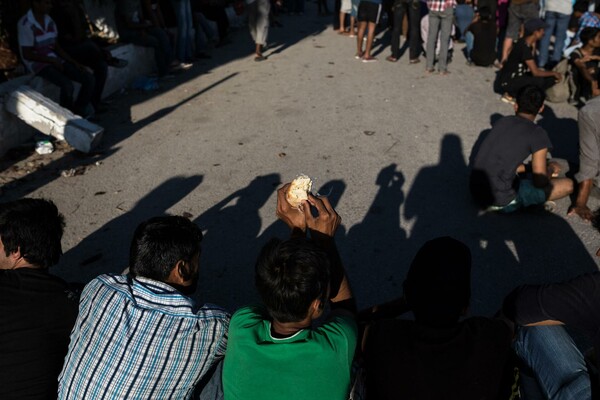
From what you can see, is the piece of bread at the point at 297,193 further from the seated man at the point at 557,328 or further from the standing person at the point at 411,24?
the standing person at the point at 411,24

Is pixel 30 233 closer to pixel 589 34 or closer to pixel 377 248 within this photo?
pixel 377 248

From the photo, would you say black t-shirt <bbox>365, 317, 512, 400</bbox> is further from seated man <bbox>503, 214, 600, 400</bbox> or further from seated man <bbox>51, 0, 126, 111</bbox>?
seated man <bbox>51, 0, 126, 111</bbox>

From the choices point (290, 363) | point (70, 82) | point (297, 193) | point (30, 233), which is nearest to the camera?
point (290, 363)

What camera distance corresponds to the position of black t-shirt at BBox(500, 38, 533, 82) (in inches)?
311

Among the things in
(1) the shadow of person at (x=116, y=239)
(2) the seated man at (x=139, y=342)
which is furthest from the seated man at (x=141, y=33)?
(2) the seated man at (x=139, y=342)

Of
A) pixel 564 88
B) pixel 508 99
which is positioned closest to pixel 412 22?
pixel 508 99

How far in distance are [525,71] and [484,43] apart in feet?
6.94

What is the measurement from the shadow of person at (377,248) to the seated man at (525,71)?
3.50m

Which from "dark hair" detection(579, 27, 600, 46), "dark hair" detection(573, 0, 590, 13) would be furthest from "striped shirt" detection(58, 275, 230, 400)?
"dark hair" detection(573, 0, 590, 13)

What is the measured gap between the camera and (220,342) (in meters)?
2.35

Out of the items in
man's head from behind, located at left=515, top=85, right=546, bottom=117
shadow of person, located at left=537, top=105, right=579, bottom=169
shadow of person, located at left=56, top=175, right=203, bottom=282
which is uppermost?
man's head from behind, located at left=515, top=85, right=546, bottom=117

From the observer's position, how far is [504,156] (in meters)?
4.74

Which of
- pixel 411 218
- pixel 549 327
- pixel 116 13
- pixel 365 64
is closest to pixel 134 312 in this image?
pixel 549 327

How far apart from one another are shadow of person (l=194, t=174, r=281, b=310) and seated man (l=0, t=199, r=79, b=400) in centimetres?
151
